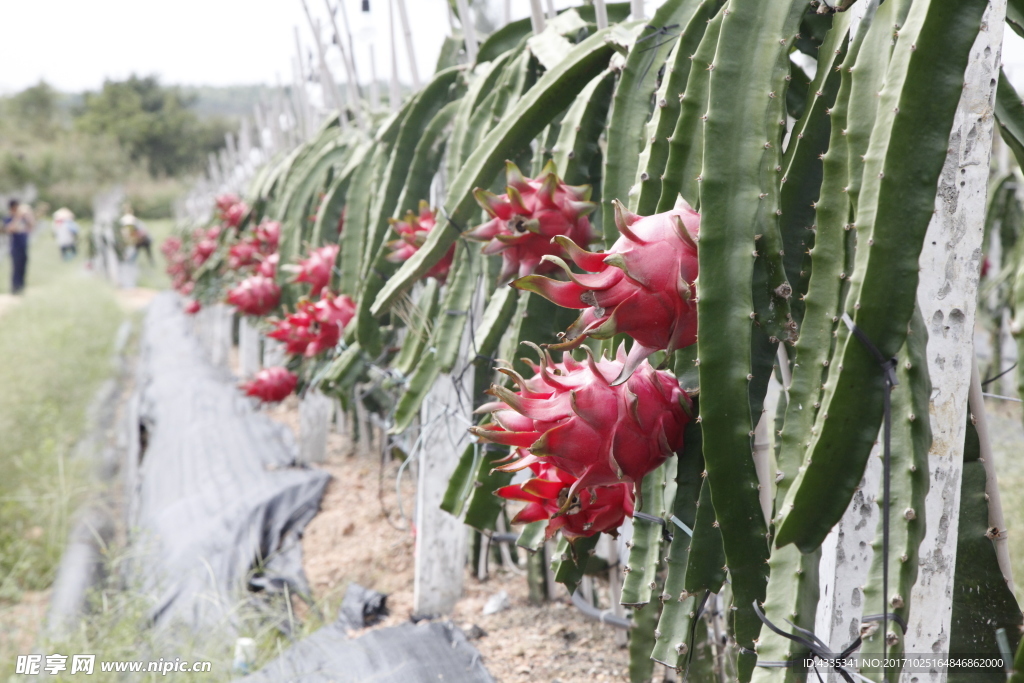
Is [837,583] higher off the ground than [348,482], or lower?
higher

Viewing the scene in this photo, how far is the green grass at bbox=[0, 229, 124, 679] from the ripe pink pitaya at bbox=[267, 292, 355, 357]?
3.92 ft

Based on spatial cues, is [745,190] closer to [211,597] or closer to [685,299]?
[685,299]

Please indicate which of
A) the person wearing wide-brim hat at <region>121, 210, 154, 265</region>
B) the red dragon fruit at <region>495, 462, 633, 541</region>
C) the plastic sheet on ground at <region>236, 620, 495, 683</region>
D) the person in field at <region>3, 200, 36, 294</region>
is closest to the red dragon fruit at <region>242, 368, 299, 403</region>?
the plastic sheet on ground at <region>236, 620, 495, 683</region>

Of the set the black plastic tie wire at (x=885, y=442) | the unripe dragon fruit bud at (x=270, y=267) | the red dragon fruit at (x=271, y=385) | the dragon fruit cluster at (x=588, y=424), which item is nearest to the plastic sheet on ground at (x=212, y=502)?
the red dragon fruit at (x=271, y=385)

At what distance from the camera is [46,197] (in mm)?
23094

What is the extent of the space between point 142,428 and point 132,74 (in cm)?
3536

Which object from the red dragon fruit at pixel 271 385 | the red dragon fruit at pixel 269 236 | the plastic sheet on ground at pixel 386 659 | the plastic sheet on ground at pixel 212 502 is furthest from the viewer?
the red dragon fruit at pixel 269 236

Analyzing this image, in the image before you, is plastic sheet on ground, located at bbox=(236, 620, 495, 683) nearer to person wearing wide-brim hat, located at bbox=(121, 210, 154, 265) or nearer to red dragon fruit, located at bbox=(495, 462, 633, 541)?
red dragon fruit, located at bbox=(495, 462, 633, 541)

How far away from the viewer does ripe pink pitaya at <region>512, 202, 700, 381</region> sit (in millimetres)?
692

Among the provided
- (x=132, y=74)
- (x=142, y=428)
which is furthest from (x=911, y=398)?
(x=132, y=74)

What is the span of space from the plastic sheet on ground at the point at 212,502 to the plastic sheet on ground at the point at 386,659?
0.43 metres

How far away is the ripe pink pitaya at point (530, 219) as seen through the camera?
39.1 inches

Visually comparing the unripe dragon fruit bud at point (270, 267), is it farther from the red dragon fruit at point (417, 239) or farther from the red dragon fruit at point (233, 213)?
the red dragon fruit at point (417, 239)

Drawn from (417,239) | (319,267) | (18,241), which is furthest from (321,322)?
(18,241)
